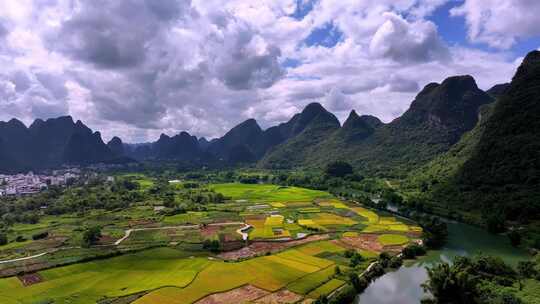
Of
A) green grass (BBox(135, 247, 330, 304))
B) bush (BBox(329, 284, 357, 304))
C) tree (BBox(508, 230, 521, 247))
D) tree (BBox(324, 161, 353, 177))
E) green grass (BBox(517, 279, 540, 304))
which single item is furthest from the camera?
tree (BBox(324, 161, 353, 177))

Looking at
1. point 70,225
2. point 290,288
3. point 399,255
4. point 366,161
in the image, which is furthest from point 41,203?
point 366,161

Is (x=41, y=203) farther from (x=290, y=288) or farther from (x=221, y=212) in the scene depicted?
(x=290, y=288)

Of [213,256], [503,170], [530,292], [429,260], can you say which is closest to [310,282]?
[213,256]

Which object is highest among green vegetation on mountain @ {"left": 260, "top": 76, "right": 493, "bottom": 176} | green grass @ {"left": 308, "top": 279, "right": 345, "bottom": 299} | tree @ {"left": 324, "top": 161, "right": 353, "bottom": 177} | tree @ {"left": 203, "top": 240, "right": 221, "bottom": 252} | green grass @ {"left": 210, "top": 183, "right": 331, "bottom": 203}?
green vegetation on mountain @ {"left": 260, "top": 76, "right": 493, "bottom": 176}

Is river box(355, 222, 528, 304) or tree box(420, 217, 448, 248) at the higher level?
tree box(420, 217, 448, 248)

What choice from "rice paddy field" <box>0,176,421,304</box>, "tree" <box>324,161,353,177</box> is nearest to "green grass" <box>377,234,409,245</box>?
"rice paddy field" <box>0,176,421,304</box>

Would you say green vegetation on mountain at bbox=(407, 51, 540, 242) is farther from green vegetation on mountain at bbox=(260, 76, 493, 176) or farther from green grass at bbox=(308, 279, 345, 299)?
green vegetation on mountain at bbox=(260, 76, 493, 176)

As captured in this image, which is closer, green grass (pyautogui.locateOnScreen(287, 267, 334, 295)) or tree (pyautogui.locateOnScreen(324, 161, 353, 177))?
green grass (pyautogui.locateOnScreen(287, 267, 334, 295))
